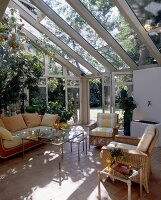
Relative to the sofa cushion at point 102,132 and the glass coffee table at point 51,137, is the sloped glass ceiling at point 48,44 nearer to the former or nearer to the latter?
the glass coffee table at point 51,137

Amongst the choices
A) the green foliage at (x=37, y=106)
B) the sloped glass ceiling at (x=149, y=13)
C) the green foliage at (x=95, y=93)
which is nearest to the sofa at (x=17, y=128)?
the green foliage at (x=37, y=106)

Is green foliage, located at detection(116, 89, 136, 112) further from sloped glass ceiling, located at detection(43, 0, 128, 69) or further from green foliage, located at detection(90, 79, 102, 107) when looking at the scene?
green foliage, located at detection(90, 79, 102, 107)

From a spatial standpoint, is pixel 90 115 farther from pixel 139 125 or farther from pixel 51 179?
pixel 51 179

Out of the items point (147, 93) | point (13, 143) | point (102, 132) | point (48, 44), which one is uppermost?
point (48, 44)

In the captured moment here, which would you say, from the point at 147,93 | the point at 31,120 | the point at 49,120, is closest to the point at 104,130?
the point at 49,120

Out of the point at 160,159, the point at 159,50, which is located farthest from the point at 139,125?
the point at 159,50

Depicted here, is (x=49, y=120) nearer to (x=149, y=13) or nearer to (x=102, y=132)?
(x=102, y=132)

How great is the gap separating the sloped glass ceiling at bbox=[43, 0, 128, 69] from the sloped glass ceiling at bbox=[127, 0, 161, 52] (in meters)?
1.67

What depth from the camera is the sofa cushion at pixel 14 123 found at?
641 centimetres

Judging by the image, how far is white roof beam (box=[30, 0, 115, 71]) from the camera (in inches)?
234

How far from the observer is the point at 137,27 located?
223 inches

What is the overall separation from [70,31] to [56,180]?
447 centimetres

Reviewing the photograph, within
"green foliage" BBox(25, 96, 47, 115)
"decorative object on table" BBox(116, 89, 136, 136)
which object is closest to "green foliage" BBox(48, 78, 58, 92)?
"green foliage" BBox(25, 96, 47, 115)

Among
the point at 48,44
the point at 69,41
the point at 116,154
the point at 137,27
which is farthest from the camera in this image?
the point at 48,44
